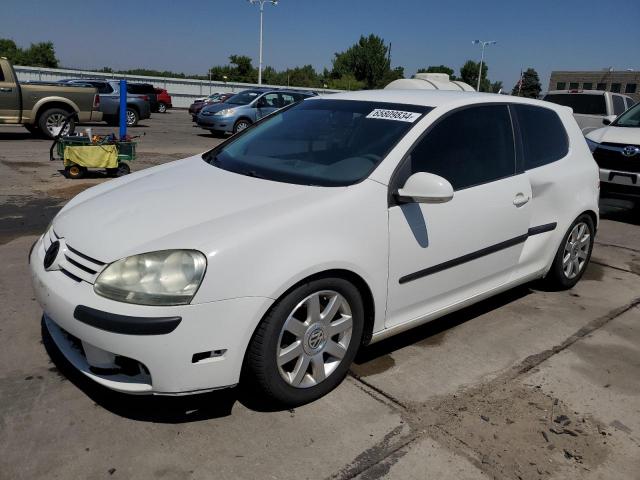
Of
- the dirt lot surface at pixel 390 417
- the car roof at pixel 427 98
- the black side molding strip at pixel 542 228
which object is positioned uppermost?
the car roof at pixel 427 98

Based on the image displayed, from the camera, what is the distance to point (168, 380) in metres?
2.29

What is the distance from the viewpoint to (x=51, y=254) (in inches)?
105

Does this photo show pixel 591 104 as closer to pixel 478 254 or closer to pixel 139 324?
pixel 478 254

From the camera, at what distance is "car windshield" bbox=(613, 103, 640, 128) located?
805cm

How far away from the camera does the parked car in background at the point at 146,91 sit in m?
21.8

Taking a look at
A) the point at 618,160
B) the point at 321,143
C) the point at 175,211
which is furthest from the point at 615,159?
the point at 175,211

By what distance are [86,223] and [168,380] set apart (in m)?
0.96

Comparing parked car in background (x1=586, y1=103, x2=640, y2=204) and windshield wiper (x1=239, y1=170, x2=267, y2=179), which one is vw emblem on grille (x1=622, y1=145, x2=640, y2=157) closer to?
parked car in background (x1=586, y1=103, x2=640, y2=204)

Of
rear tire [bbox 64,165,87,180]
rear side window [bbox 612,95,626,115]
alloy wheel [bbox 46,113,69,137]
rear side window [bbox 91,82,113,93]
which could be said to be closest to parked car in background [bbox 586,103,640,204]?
rear side window [bbox 612,95,626,115]

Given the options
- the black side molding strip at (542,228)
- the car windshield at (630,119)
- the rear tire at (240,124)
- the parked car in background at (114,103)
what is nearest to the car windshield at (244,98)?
the rear tire at (240,124)

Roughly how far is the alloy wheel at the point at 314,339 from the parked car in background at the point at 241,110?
13387 millimetres

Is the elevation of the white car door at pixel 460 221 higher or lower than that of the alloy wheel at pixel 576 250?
higher

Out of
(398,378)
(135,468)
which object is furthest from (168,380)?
(398,378)

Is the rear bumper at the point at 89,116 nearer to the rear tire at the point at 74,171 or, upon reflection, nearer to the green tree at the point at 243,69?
the rear tire at the point at 74,171
